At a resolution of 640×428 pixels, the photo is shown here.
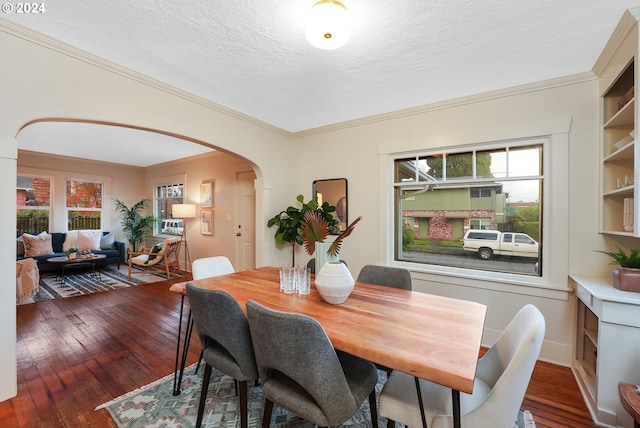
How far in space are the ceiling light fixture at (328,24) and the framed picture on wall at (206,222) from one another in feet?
15.4

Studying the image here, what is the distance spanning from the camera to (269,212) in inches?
150

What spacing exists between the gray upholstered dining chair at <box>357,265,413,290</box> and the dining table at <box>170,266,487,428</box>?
213mm

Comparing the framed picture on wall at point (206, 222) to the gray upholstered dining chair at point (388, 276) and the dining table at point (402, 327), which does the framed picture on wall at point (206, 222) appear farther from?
the gray upholstered dining chair at point (388, 276)

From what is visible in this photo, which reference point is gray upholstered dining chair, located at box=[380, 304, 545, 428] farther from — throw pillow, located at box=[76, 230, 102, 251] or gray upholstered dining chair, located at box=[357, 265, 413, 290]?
throw pillow, located at box=[76, 230, 102, 251]

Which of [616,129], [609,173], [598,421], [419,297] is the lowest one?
[598,421]

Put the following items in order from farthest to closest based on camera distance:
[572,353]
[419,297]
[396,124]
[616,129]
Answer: [396,124] → [572,353] → [616,129] → [419,297]

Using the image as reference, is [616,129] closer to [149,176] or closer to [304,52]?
[304,52]

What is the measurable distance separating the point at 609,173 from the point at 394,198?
185 centimetres

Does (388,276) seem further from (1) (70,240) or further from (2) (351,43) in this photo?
(1) (70,240)

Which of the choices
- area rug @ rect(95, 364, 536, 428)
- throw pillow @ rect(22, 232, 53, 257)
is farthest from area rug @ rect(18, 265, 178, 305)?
area rug @ rect(95, 364, 536, 428)

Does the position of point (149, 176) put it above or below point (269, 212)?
above

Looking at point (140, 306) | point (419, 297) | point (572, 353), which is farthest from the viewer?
point (140, 306)

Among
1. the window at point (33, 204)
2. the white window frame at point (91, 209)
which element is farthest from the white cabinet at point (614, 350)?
the window at point (33, 204)

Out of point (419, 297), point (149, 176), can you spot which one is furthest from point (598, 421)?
point (149, 176)
